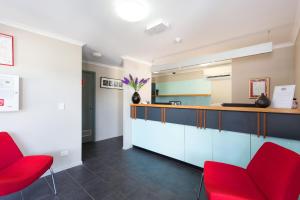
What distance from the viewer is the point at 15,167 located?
5.47ft

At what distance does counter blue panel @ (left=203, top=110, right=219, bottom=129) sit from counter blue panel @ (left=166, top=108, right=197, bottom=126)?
223 mm

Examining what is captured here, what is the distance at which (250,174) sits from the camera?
1.50 meters

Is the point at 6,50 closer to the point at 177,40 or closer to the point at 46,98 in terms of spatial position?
the point at 46,98

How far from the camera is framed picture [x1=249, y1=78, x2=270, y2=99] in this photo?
291 cm

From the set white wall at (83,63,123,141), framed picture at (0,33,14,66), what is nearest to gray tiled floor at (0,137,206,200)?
white wall at (83,63,123,141)

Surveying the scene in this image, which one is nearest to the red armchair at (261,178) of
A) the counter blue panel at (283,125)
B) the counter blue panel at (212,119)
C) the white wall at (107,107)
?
the counter blue panel at (283,125)

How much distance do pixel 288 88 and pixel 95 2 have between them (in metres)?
2.53

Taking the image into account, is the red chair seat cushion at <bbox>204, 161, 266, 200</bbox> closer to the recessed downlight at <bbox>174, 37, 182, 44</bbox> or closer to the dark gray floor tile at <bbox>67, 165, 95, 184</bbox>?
the dark gray floor tile at <bbox>67, 165, 95, 184</bbox>

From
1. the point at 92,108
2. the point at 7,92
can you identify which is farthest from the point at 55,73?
the point at 92,108

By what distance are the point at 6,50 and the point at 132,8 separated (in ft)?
6.16

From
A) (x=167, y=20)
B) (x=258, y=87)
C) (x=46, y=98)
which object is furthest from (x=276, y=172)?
(x=46, y=98)

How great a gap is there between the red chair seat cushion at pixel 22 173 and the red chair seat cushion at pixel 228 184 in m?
1.80

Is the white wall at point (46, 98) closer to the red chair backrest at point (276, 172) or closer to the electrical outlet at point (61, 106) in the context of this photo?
the electrical outlet at point (61, 106)

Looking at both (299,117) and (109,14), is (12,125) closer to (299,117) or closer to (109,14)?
(109,14)
